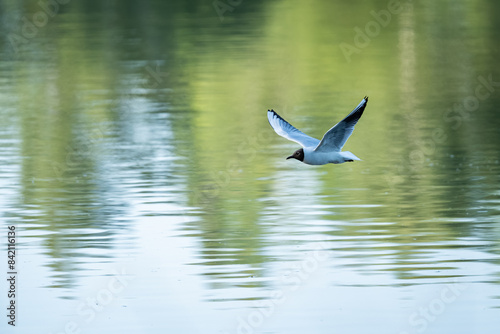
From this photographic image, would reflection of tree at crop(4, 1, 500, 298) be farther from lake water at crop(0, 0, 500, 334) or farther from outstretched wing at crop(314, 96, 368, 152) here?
outstretched wing at crop(314, 96, 368, 152)

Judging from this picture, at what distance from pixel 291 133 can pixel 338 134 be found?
1.47 metres

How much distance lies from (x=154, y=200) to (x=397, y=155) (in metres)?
5.79

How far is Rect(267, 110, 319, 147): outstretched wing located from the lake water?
162cm

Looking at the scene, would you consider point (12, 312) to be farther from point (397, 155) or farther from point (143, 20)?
point (143, 20)

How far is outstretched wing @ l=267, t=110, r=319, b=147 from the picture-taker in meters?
16.0

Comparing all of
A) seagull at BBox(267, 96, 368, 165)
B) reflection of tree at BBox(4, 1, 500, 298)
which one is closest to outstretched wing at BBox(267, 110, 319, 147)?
seagull at BBox(267, 96, 368, 165)

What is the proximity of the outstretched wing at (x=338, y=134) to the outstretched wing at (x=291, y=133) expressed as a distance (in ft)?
2.44

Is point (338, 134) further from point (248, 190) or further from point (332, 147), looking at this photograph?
point (248, 190)

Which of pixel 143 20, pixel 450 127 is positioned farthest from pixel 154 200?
pixel 143 20

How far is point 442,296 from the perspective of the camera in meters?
14.8

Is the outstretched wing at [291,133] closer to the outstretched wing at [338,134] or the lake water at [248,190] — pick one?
the outstretched wing at [338,134]

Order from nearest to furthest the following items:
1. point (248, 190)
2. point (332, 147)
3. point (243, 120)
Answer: point (332, 147) → point (248, 190) → point (243, 120)

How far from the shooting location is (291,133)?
53.4ft

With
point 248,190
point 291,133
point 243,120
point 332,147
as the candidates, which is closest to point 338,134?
point 332,147
